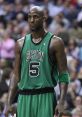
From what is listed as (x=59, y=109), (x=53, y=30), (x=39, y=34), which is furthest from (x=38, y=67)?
(x=53, y=30)

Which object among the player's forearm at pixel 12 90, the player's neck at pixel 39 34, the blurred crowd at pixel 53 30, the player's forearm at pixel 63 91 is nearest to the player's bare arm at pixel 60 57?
the player's forearm at pixel 63 91

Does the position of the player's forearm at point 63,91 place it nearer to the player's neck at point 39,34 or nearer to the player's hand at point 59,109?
the player's hand at point 59,109

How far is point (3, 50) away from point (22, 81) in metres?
8.75

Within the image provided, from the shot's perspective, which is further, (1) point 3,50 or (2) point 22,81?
(1) point 3,50

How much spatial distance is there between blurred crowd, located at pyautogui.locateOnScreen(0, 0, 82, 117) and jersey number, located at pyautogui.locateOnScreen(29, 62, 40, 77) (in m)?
4.66

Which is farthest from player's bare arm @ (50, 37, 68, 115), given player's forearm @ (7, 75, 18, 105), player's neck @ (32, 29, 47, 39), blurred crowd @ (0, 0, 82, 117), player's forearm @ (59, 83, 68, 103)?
blurred crowd @ (0, 0, 82, 117)

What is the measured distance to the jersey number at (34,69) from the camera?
7145 millimetres

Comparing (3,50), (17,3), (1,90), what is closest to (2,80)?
(1,90)

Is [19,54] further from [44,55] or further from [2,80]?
[2,80]

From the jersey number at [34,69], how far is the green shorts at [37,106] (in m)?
0.26

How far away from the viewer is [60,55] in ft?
23.3

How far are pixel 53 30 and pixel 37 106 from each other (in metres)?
9.56

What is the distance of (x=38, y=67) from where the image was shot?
281 inches

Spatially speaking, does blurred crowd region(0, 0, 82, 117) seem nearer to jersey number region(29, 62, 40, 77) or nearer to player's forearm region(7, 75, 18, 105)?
player's forearm region(7, 75, 18, 105)
